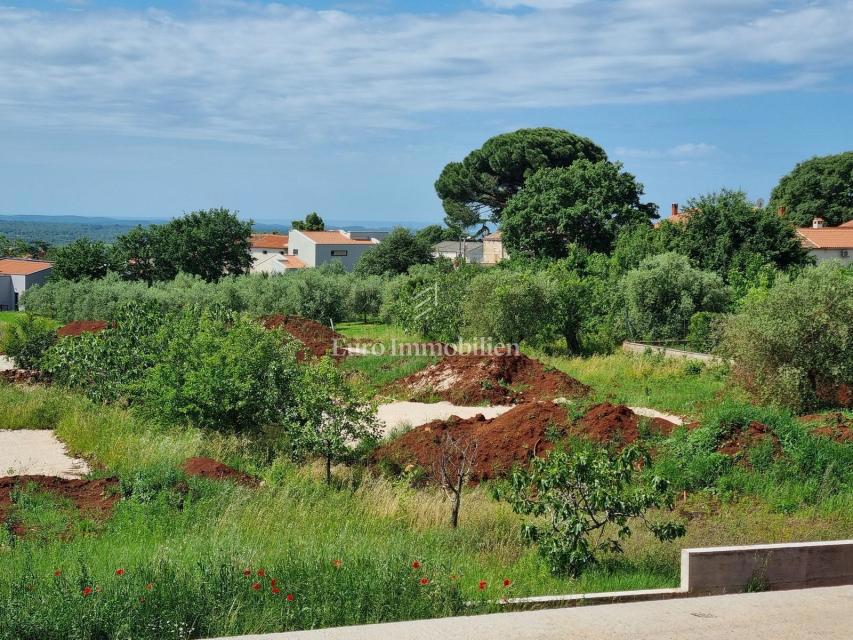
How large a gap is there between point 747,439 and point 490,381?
27.2 feet

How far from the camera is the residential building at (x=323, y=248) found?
84625 millimetres

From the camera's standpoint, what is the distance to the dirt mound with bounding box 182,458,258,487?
10.9m

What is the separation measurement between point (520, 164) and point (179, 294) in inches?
1145

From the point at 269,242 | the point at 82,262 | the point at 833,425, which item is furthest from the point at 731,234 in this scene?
the point at 269,242

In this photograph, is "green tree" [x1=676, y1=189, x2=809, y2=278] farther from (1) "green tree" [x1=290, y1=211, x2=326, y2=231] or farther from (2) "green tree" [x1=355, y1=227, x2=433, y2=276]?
(1) "green tree" [x1=290, y1=211, x2=326, y2=231]

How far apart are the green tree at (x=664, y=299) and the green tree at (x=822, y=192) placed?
Result: 47683 millimetres

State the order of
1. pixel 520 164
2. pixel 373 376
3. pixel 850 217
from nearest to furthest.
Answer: pixel 373 376, pixel 520 164, pixel 850 217

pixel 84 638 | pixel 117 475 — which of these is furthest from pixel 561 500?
pixel 117 475

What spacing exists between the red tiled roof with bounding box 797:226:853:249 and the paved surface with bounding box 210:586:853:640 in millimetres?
56657

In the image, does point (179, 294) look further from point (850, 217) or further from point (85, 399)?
point (850, 217)

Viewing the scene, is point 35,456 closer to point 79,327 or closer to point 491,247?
point 79,327

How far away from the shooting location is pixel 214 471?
11117 millimetres

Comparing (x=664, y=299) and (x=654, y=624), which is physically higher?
(x=664, y=299)

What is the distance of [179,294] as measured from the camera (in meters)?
37.8
